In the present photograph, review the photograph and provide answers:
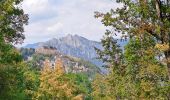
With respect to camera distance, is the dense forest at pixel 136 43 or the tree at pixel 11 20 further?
the tree at pixel 11 20

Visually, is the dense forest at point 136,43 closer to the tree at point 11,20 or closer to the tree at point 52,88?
the tree at point 11,20

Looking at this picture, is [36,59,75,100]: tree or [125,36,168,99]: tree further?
[36,59,75,100]: tree

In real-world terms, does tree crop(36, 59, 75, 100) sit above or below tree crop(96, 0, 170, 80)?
below

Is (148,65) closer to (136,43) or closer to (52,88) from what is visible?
(136,43)

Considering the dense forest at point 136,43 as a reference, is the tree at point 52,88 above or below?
below

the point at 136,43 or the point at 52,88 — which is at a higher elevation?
the point at 136,43

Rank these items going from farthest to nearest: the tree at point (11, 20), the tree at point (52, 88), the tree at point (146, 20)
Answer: the tree at point (52, 88) → the tree at point (11, 20) → the tree at point (146, 20)

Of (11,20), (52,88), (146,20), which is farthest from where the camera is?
(52,88)

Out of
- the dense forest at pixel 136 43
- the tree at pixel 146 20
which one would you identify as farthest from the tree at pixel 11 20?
the tree at pixel 146 20

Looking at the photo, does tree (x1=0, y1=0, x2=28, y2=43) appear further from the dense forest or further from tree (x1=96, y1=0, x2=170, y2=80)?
tree (x1=96, y1=0, x2=170, y2=80)

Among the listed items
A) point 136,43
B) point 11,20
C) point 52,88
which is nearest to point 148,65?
point 136,43

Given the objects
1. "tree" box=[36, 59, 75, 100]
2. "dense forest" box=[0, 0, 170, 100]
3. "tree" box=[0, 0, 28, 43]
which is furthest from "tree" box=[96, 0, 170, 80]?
"tree" box=[36, 59, 75, 100]

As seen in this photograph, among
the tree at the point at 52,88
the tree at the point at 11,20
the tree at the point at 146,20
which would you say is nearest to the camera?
the tree at the point at 146,20

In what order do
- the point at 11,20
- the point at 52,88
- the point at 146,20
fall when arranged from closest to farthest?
the point at 146,20
the point at 11,20
the point at 52,88
